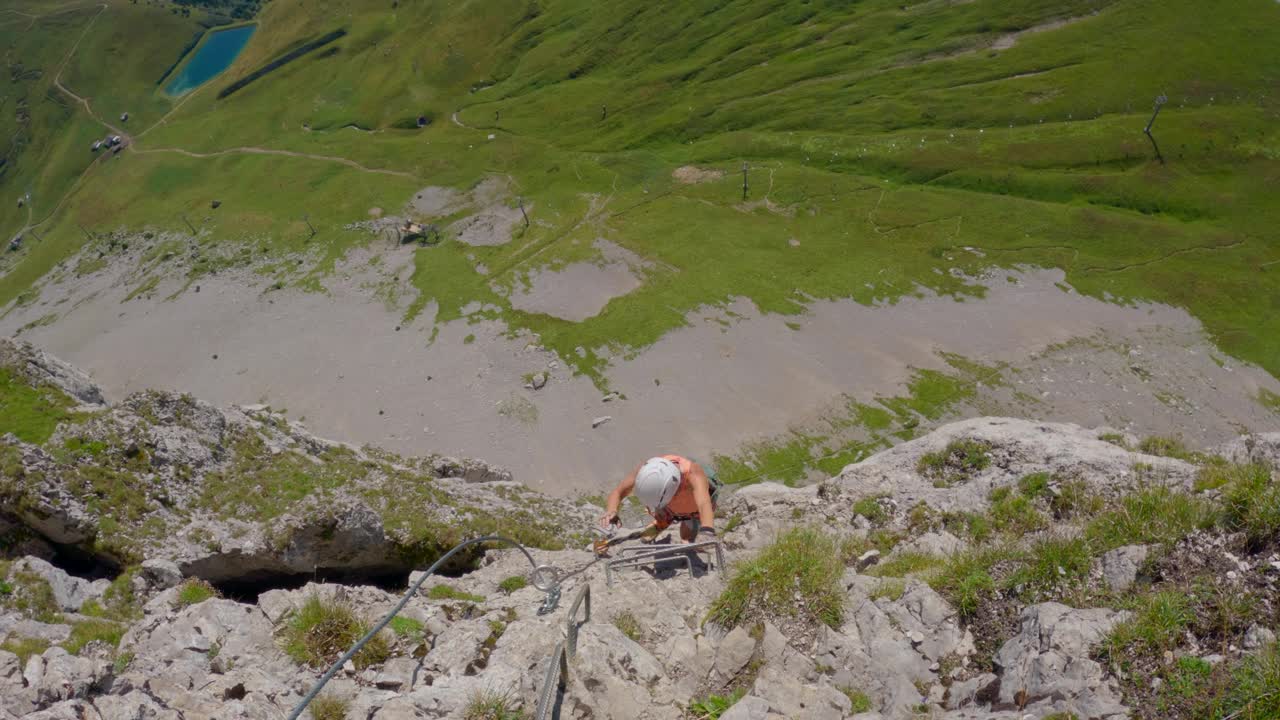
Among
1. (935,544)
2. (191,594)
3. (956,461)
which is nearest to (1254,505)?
(935,544)

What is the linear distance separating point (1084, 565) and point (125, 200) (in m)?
160

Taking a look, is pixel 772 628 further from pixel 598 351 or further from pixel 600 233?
pixel 600 233

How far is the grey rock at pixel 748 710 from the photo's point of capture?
8.06m

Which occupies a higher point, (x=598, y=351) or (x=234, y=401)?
(x=234, y=401)

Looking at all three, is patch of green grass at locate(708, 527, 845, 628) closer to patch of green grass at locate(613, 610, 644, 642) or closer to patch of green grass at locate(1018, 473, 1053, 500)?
patch of green grass at locate(613, 610, 644, 642)

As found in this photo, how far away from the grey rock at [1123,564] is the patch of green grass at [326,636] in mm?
12694

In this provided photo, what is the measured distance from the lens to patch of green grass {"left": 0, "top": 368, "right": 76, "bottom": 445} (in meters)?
22.0

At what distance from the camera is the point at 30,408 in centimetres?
2338

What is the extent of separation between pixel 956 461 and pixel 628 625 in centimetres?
1403

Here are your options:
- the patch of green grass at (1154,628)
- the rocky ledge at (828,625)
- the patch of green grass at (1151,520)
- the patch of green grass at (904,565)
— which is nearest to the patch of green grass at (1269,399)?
the rocky ledge at (828,625)

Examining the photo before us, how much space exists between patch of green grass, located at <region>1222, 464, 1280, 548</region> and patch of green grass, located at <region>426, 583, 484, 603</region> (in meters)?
14.5

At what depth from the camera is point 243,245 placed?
89.4m

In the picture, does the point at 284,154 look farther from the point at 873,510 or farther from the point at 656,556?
the point at 873,510

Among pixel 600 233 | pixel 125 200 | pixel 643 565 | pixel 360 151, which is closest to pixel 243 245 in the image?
pixel 360 151
